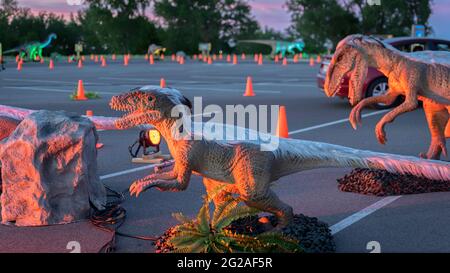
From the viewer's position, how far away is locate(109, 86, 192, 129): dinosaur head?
449 centimetres

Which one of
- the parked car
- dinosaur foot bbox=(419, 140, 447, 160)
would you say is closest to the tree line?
the parked car

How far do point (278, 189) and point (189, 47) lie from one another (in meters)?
55.6

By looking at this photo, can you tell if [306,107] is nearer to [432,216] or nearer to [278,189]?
[278,189]

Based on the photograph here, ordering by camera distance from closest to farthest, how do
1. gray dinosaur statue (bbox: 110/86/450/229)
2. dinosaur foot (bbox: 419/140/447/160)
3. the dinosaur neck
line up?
1. gray dinosaur statue (bbox: 110/86/450/229)
2. the dinosaur neck
3. dinosaur foot (bbox: 419/140/447/160)

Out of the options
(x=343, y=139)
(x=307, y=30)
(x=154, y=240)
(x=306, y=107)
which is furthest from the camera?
(x=307, y=30)

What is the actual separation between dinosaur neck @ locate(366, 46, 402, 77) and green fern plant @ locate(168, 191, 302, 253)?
299cm

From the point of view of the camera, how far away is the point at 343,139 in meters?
10.2

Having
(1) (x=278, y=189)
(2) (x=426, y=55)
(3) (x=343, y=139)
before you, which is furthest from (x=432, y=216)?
(3) (x=343, y=139)

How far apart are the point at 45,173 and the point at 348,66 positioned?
3.18 m

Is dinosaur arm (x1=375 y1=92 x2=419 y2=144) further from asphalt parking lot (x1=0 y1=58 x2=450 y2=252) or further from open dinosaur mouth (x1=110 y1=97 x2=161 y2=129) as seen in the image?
open dinosaur mouth (x1=110 y1=97 x2=161 y2=129)

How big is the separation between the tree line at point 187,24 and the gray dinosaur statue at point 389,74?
4738 centimetres

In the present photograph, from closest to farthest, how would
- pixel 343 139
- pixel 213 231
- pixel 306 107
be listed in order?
pixel 213 231 < pixel 343 139 < pixel 306 107

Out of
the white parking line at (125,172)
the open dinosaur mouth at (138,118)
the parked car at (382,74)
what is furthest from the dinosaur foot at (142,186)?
the parked car at (382,74)

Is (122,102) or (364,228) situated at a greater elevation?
(122,102)
